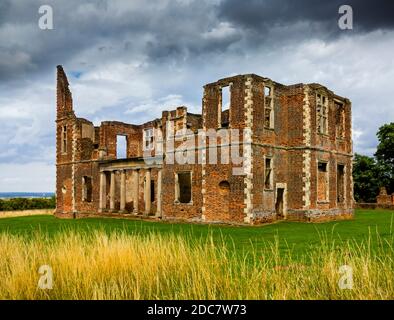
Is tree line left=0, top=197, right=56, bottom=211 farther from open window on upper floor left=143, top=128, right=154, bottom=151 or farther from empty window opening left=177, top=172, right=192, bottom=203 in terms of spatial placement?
empty window opening left=177, top=172, right=192, bottom=203

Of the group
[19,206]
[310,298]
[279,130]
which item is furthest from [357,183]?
[310,298]

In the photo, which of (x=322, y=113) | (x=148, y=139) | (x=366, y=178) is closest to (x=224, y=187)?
(x=322, y=113)

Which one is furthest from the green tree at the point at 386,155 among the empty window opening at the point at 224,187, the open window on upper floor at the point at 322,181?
the empty window opening at the point at 224,187

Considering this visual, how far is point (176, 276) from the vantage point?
7.36m

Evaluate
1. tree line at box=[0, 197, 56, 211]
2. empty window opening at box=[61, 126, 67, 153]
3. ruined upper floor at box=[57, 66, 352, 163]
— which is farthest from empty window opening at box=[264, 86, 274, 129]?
tree line at box=[0, 197, 56, 211]

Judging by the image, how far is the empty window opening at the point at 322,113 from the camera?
81.3ft

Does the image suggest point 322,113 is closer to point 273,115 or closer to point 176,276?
point 273,115

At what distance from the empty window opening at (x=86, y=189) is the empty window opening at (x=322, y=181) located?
679 inches

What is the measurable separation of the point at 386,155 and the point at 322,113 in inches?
787

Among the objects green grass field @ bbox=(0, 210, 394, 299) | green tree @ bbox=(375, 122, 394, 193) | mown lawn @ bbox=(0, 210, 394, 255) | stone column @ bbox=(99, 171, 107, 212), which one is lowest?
mown lawn @ bbox=(0, 210, 394, 255)

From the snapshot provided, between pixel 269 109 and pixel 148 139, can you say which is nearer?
pixel 269 109

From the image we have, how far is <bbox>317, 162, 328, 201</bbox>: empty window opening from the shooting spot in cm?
2462

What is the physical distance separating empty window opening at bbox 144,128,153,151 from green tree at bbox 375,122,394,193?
22.3 m

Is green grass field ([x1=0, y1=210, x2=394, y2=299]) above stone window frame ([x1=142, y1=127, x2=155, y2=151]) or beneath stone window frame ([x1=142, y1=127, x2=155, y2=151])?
beneath
